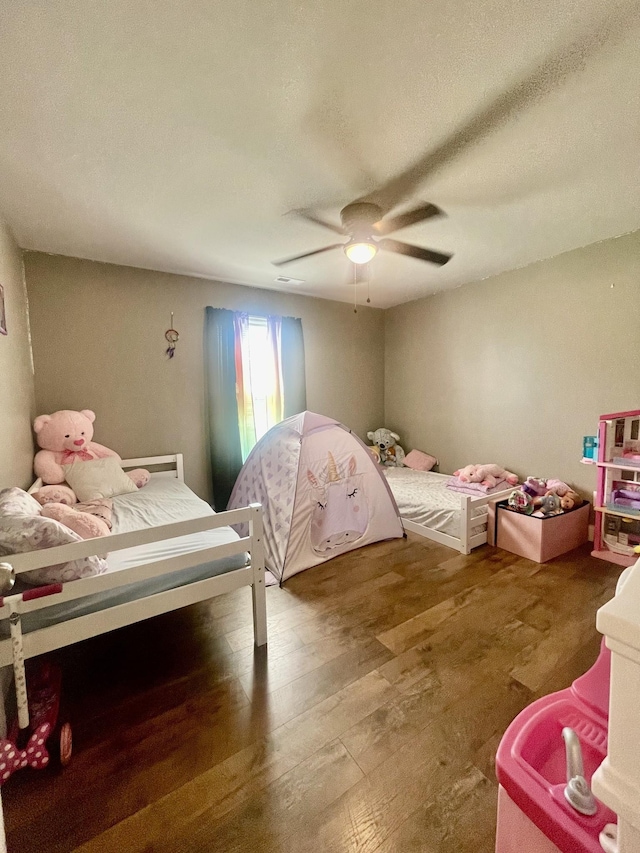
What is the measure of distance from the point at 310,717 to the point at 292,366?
9.99 feet

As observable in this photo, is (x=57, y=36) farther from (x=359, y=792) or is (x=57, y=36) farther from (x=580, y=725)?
(x=359, y=792)

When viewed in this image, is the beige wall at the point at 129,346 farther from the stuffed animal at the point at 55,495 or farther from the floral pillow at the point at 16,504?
the floral pillow at the point at 16,504

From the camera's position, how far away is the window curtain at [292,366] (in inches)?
148

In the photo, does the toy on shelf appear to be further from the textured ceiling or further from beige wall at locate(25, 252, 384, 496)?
beige wall at locate(25, 252, 384, 496)

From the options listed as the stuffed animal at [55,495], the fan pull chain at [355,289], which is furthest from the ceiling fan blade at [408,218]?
the stuffed animal at [55,495]

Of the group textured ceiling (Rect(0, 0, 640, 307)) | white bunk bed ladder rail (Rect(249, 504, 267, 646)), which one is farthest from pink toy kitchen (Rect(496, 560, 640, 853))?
textured ceiling (Rect(0, 0, 640, 307))

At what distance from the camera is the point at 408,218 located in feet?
6.82

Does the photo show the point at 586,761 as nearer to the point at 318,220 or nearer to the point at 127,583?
the point at 127,583

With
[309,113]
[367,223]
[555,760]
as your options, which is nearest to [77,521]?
[555,760]

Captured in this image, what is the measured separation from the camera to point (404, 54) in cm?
115

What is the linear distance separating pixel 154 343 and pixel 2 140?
172 centimetres

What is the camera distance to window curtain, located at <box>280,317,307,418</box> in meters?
3.75

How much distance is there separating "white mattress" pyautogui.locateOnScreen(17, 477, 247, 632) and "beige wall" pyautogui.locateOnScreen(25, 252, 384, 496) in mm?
820

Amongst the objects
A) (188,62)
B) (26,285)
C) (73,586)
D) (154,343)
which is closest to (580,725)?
(73,586)
